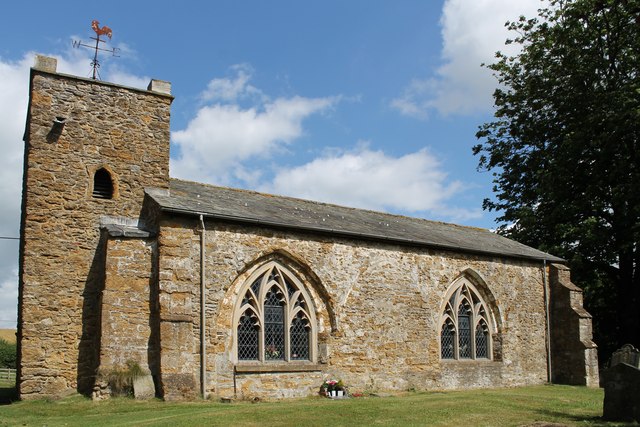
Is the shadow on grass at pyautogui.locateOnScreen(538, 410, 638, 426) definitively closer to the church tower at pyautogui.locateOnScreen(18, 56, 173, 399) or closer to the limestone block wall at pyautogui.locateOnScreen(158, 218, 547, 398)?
the limestone block wall at pyautogui.locateOnScreen(158, 218, 547, 398)

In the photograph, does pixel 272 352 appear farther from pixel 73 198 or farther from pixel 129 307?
pixel 73 198

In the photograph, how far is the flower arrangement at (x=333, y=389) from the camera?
17625 mm

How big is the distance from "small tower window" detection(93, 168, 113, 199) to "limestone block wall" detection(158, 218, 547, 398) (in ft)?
9.50

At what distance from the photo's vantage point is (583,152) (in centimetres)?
2844

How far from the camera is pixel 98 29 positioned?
19875 mm

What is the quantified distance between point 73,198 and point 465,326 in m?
13.3

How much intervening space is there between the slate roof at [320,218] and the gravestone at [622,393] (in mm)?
8923

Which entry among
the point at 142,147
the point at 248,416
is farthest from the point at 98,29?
the point at 248,416

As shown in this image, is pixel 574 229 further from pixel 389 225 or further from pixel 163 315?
pixel 163 315

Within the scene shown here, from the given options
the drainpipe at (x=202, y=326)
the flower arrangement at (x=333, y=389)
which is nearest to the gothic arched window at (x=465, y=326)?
the flower arrangement at (x=333, y=389)

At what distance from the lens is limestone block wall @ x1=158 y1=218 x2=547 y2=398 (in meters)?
16.2

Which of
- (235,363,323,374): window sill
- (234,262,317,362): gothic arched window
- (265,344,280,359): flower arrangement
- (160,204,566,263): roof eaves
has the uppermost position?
(160,204,566,263): roof eaves

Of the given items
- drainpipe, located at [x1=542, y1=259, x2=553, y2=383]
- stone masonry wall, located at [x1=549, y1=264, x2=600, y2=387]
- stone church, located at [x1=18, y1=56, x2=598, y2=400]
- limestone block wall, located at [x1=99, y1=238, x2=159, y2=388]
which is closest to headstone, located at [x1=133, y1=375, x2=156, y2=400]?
stone church, located at [x1=18, y1=56, x2=598, y2=400]

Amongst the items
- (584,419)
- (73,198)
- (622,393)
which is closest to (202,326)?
(73,198)
